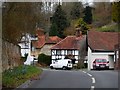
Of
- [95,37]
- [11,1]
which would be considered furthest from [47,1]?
[95,37]

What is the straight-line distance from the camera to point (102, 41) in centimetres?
6562

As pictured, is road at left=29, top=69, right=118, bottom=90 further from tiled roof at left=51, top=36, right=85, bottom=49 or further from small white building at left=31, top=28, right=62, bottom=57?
small white building at left=31, top=28, right=62, bottom=57

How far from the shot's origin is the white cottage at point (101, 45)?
61625 millimetres

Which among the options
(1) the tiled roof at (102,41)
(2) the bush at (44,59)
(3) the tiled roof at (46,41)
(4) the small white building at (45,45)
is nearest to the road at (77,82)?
(1) the tiled roof at (102,41)

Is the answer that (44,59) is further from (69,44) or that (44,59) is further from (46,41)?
(46,41)

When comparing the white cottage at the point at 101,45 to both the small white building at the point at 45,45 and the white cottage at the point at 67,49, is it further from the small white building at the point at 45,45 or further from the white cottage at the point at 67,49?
the small white building at the point at 45,45

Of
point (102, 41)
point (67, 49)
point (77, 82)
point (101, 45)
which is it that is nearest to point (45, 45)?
point (67, 49)

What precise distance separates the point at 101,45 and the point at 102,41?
1554 millimetres

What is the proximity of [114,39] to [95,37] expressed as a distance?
3138 mm

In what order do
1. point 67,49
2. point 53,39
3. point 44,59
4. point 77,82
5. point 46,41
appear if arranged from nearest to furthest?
point 77,82, point 67,49, point 44,59, point 53,39, point 46,41

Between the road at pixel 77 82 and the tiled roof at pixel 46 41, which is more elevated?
the tiled roof at pixel 46 41

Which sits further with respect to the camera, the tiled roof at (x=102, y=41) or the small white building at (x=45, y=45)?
the small white building at (x=45, y=45)

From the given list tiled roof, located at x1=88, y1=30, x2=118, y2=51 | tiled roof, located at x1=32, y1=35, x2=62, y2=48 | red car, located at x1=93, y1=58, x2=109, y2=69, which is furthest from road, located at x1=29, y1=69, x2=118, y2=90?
tiled roof, located at x1=32, y1=35, x2=62, y2=48

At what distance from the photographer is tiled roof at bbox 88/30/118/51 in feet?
208
